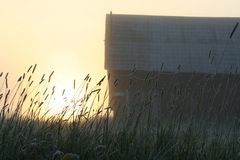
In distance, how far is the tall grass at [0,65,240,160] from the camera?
492cm

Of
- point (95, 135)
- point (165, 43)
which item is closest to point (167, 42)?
point (165, 43)

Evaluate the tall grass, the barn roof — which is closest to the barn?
the barn roof

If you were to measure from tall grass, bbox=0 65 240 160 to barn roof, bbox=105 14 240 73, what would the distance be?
26.2m

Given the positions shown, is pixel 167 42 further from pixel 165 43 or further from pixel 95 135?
pixel 95 135

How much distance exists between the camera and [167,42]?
1404 inches

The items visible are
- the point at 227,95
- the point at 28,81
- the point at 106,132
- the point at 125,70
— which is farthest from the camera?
the point at 125,70

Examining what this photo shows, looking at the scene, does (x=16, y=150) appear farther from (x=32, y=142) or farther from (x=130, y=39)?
(x=130, y=39)

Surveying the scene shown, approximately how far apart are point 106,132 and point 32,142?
784 mm

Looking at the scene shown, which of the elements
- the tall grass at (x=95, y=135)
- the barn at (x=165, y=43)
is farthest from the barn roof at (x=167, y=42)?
the tall grass at (x=95, y=135)

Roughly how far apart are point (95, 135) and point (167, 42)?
3068 cm

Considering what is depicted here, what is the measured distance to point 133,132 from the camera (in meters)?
5.37

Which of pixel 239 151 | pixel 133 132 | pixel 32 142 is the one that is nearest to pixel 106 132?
pixel 133 132

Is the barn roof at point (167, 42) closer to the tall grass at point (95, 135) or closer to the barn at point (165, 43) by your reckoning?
the barn at point (165, 43)

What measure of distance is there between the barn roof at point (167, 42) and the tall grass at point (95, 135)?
1030 inches
